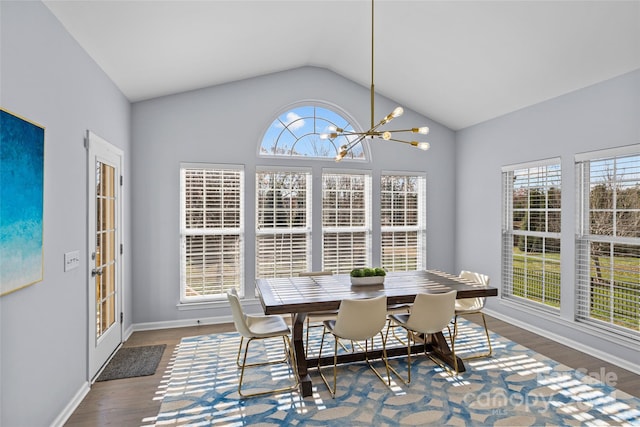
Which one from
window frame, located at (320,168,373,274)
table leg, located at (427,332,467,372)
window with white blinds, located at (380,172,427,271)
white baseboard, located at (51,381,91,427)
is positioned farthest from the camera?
window with white blinds, located at (380,172,427,271)

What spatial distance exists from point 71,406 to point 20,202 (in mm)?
1684

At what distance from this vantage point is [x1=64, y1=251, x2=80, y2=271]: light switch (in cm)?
256

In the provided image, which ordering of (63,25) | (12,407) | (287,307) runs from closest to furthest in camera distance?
(12,407)
(63,25)
(287,307)

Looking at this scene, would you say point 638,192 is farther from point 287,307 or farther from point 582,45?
point 287,307

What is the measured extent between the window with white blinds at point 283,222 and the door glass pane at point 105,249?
69.0 inches

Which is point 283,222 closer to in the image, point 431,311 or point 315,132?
point 315,132

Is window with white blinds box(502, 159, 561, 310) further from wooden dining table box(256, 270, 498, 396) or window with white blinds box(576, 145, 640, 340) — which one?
wooden dining table box(256, 270, 498, 396)

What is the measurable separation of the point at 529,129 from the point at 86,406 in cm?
546

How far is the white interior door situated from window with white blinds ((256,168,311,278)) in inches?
67.2

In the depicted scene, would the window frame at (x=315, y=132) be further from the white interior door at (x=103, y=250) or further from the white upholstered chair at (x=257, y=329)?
the white upholstered chair at (x=257, y=329)

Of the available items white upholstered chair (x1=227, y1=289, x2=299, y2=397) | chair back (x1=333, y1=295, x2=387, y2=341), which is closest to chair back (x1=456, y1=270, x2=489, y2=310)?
chair back (x1=333, y1=295, x2=387, y2=341)

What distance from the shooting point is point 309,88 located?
499 centimetres

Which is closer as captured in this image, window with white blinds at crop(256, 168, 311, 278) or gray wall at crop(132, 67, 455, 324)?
gray wall at crop(132, 67, 455, 324)

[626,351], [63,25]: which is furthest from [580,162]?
[63,25]
